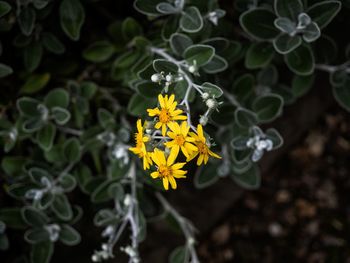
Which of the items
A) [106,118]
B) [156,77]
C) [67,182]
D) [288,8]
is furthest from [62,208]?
[288,8]

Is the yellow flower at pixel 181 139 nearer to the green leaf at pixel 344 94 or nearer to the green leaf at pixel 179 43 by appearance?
the green leaf at pixel 179 43

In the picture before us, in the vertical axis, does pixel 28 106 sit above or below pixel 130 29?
below

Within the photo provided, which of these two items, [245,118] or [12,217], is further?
[12,217]

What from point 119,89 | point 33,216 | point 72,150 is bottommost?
point 33,216

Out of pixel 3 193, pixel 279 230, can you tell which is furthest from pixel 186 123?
pixel 279 230

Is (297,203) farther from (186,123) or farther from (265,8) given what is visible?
(186,123)

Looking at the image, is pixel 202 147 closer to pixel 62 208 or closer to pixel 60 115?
pixel 60 115
